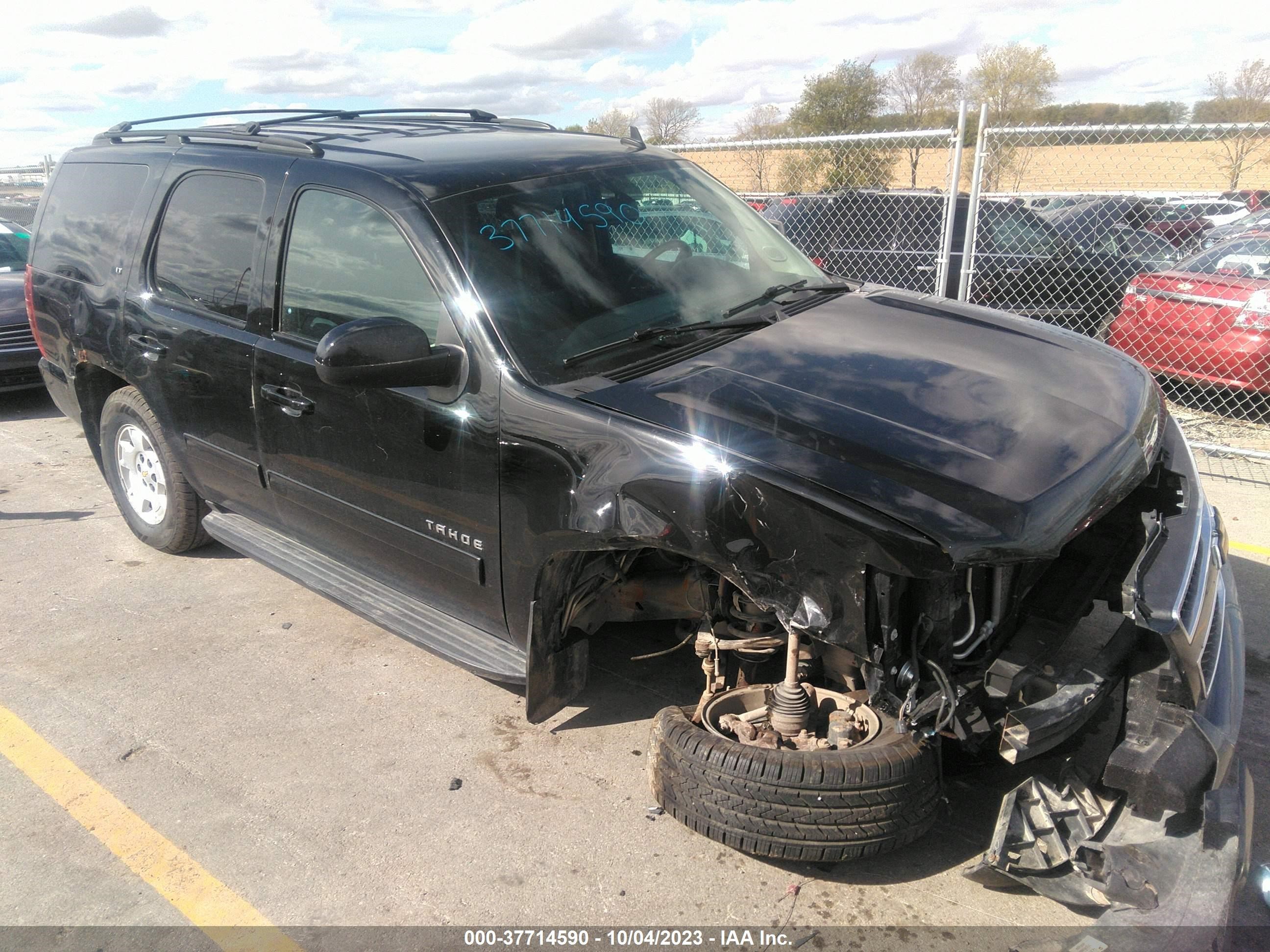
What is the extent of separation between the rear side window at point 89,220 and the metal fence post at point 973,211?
208 inches

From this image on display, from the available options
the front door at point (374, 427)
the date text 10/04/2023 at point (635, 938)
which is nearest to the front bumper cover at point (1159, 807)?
the date text 10/04/2023 at point (635, 938)

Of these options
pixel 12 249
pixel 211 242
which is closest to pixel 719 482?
pixel 211 242

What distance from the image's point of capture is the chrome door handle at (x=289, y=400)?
349cm

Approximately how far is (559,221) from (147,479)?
2866mm

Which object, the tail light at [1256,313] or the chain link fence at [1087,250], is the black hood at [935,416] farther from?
the tail light at [1256,313]

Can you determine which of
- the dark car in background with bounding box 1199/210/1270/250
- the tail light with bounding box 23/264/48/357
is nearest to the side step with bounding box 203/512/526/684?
the tail light with bounding box 23/264/48/357

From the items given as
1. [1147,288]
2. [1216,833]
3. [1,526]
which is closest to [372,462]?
[1216,833]

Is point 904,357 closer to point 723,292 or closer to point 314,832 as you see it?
point 723,292

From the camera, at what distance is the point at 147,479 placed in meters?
4.93

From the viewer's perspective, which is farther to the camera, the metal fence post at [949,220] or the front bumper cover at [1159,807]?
the metal fence post at [949,220]

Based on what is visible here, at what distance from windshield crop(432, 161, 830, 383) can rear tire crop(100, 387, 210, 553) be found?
7.39ft

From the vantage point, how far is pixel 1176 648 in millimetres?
2295

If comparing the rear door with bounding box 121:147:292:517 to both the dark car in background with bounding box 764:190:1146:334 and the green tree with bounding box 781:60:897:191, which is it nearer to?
the dark car in background with bounding box 764:190:1146:334

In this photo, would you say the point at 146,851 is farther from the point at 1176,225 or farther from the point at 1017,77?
the point at 1017,77
